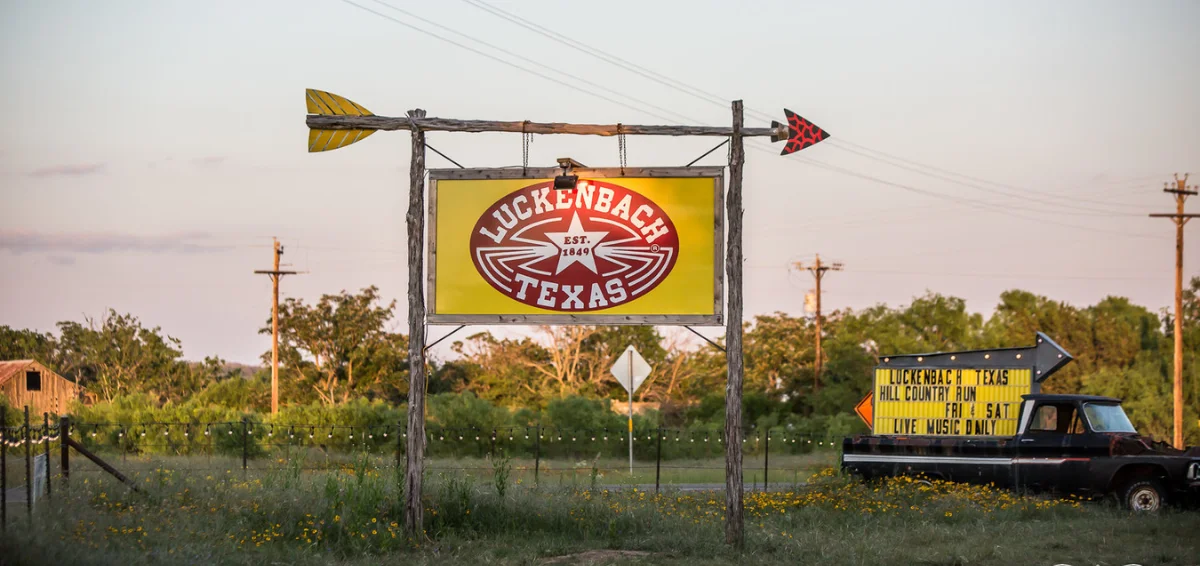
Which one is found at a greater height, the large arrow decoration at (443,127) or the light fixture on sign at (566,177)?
the large arrow decoration at (443,127)

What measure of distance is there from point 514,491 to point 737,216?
198 inches

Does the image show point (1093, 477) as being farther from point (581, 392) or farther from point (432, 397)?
point (581, 392)

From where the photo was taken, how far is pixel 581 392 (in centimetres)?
4688

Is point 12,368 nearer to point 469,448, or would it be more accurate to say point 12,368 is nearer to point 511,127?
point 469,448

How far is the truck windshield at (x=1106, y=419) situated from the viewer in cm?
1853

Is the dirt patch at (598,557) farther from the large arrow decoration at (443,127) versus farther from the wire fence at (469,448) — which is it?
the wire fence at (469,448)

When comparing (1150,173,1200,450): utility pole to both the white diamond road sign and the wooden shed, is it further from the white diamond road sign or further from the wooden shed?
the wooden shed

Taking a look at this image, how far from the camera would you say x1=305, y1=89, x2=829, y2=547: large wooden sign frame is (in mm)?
14219

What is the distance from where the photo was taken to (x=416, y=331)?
14.7 meters

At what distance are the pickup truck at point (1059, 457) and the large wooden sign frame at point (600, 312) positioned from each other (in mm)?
6866

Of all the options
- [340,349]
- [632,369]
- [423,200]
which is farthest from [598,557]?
[340,349]

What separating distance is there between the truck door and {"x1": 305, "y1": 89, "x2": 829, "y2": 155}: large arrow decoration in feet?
23.4

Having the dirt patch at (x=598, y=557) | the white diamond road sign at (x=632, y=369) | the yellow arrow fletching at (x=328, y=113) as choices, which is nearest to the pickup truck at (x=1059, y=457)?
the white diamond road sign at (x=632, y=369)

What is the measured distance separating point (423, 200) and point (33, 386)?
131ft
